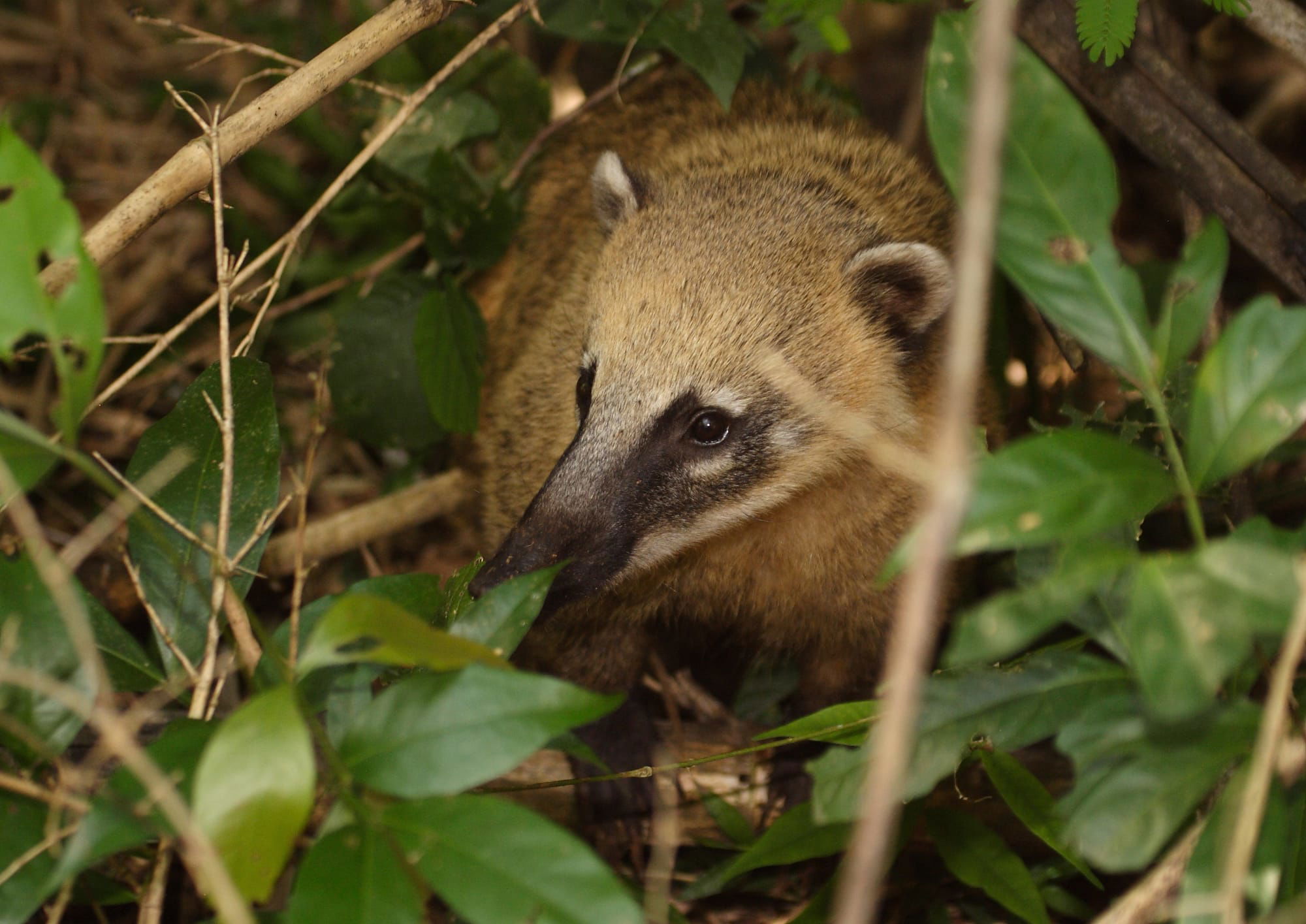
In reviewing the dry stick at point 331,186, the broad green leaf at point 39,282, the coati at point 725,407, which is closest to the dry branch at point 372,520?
the coati at point 725,407

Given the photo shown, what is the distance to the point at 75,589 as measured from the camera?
214cm

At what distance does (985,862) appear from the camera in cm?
266

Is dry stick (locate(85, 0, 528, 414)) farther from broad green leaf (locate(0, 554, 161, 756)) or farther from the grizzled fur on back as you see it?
broad green leaf (locate(0, 554, 161, 756))

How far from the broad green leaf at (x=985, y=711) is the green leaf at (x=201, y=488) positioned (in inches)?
50.8

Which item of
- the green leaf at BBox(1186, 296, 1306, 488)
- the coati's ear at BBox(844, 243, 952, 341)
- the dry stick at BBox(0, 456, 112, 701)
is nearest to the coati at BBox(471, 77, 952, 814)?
the coati's ear at BBox(844, 243, 952, 341)

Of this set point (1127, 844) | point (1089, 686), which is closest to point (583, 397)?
point (1089, 686)

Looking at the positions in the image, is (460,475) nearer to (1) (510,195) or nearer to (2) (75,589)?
(1) (510,195)

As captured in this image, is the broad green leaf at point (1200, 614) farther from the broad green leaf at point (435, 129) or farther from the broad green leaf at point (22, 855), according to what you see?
the broad green leaf at point (435, 129)

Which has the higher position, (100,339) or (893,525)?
(100,339)

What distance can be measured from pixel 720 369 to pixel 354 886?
1.44m

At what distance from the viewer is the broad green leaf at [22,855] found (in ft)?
6.40

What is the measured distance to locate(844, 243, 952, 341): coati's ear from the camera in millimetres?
2738

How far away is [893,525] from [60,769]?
1.99 meters

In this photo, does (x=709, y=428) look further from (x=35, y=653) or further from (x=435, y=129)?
(x=435, y=129)
